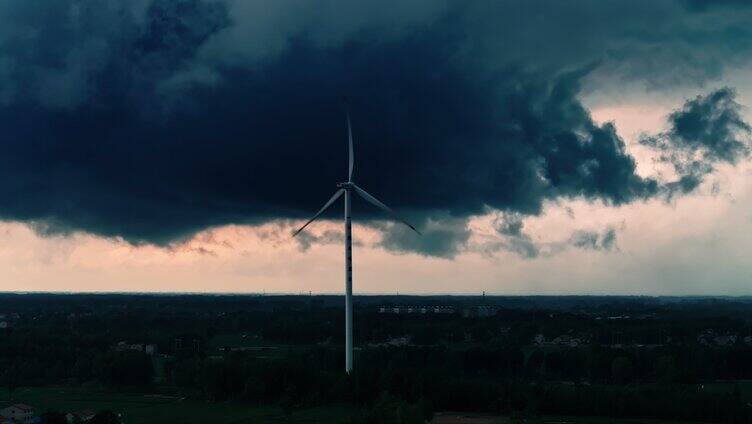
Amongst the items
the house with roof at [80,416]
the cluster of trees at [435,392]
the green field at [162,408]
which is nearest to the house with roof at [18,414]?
the house with roof at [80,416]

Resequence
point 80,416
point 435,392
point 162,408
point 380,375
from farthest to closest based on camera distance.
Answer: point 380,375
point 435,392
point 162,408
point 80,416

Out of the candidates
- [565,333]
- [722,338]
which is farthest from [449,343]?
[722,338]

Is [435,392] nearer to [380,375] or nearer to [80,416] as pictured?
[380,375]

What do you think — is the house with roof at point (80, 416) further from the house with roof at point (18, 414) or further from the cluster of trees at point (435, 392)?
the cluster of trees at point (435, 392)

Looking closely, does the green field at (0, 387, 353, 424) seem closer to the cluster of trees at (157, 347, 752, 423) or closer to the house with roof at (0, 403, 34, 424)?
the cluster of trees at (157, 347, 752, 423)

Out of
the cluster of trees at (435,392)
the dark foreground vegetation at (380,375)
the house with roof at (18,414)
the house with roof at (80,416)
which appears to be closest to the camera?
the house with roof at (80,416)

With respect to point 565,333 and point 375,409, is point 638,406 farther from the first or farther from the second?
point 565,333

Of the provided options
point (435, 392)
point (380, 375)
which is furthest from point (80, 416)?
point (435, 392)

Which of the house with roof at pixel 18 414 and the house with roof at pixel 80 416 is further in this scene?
the house with roof at pixel 18 414

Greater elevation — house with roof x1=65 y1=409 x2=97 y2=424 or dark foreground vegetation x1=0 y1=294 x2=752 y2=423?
dark foreground vegetation x1=0 y1=294 x2=752 y2=423

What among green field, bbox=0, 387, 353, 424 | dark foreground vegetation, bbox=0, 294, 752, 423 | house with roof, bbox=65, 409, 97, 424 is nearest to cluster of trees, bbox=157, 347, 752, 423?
dark foreground vegetation, bbox=0, 294, 752, 423
